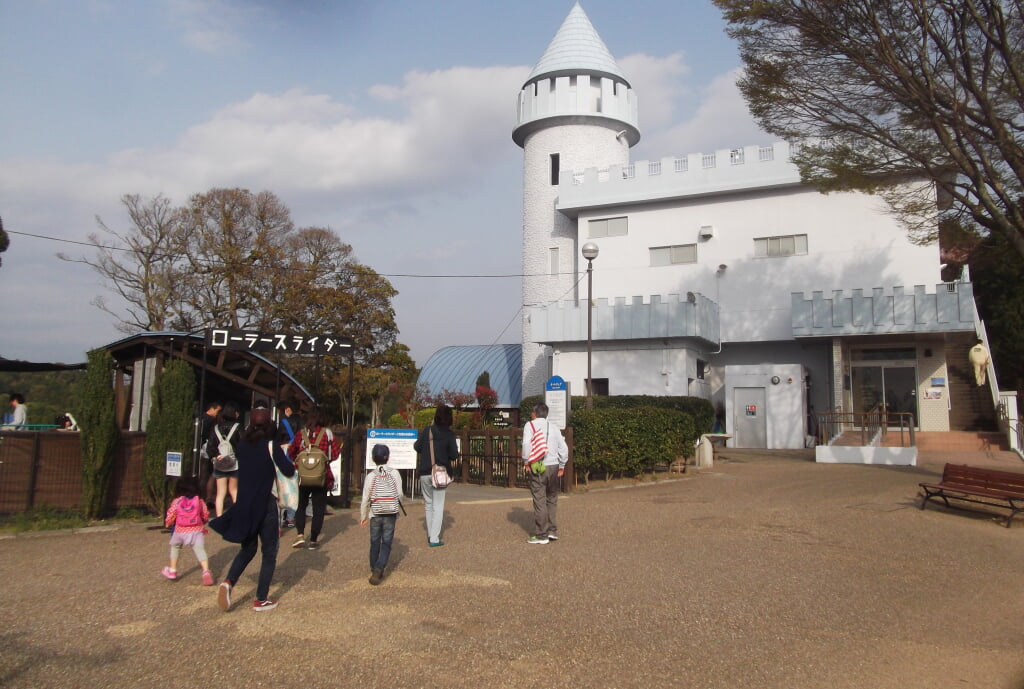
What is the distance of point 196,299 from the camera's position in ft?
107

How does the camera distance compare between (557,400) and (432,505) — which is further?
(557,400)

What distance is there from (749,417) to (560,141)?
45.3 feet

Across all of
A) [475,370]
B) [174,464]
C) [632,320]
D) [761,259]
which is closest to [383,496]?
[174,464]

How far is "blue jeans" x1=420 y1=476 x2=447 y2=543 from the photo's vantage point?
919 cm

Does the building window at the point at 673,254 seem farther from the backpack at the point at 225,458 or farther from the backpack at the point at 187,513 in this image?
the backpack at the point at 187,513

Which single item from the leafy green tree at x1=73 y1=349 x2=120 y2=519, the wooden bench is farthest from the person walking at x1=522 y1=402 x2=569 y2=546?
the wooden bench

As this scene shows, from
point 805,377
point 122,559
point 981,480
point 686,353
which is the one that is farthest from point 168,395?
point 805,377

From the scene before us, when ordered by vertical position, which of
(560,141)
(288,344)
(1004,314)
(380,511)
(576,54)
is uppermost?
(576,54)

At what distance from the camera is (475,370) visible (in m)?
38.2

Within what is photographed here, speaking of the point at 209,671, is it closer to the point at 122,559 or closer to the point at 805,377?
the point at 122,559

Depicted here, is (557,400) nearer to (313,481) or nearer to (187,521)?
(313,481)

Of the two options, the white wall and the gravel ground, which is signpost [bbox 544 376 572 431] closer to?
the gravel ground

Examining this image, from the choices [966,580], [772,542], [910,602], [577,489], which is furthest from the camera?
[577,489]

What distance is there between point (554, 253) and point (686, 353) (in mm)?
8749
